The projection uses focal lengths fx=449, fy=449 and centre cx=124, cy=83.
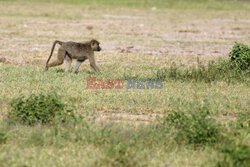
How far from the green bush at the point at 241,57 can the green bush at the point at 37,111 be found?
5.07m

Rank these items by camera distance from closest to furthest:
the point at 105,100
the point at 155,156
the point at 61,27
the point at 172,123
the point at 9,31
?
the point at 155,156, the point at 172,123, the point at 105,100, the point at 9,31, the point at 61,27

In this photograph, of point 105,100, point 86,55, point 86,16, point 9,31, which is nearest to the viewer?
point 105,100

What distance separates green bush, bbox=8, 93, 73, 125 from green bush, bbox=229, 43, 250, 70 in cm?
507

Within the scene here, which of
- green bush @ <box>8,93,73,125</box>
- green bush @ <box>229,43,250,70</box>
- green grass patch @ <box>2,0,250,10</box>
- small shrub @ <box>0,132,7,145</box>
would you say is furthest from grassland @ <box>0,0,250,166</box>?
green grass patch @ <box>2,0,250,10</box>

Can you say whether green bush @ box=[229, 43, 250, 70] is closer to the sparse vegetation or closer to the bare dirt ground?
the sparse vegetation

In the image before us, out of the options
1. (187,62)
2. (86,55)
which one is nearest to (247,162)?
(86,55)

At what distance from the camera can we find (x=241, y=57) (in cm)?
1016

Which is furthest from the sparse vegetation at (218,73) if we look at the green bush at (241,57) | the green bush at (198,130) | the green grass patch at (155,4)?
the green grass patch at (155,4)

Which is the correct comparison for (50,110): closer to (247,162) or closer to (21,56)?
(247,162)

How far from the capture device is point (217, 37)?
1770 centimetres

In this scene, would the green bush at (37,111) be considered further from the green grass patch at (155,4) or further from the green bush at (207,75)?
the green grass patch at (155,4)

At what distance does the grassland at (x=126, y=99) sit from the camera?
5297 mm

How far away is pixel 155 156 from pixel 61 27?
564 inches

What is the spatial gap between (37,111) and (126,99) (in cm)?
198
